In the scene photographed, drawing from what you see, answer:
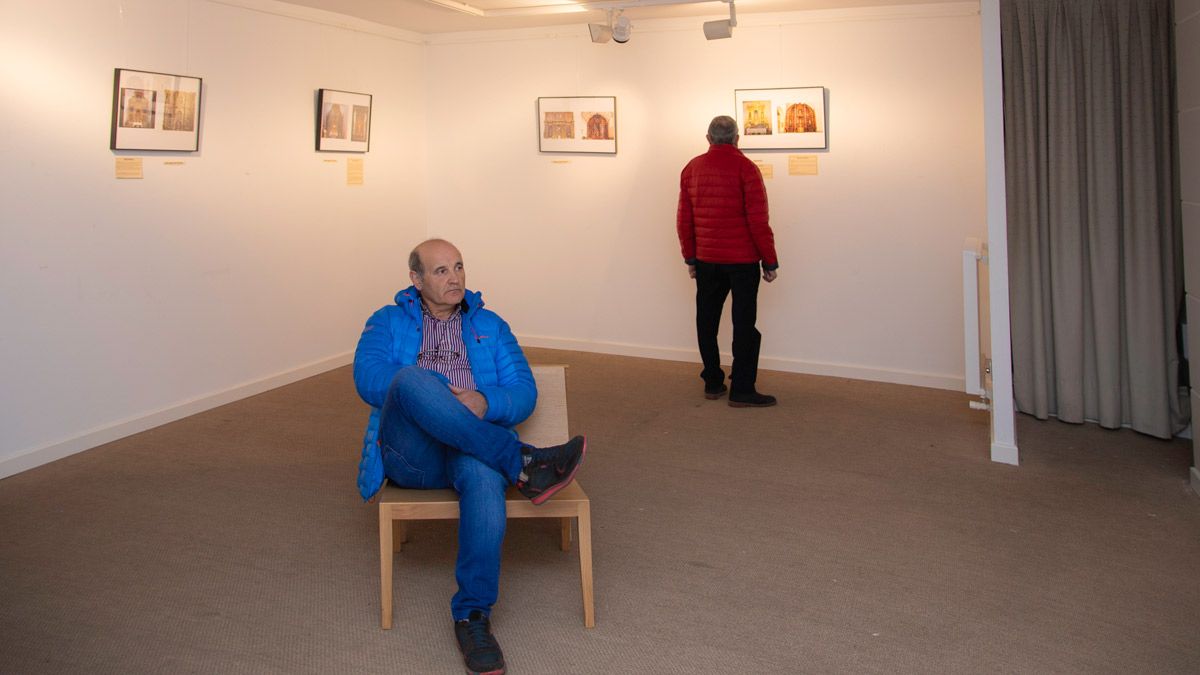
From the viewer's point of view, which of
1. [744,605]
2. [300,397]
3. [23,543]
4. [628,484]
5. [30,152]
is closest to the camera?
[744,605]

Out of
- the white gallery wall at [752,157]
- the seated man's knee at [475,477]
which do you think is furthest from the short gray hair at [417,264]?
the white gallery wall at [752,157]

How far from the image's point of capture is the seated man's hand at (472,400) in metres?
3.57

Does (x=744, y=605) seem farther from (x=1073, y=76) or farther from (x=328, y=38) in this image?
(x=328, y=38)

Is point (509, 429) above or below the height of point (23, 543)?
above

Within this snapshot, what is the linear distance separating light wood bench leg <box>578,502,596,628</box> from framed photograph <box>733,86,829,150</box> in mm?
4685

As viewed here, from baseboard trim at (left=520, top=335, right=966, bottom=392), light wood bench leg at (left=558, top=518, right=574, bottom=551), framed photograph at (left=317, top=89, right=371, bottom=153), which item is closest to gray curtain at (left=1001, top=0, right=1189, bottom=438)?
baseboard trim at (left=520, top=335, right=966, bottom=392)

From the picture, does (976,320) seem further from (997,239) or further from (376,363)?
(376,363)

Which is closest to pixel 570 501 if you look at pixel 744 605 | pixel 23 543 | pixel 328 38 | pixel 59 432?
pixel 744 605

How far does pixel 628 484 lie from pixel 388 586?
1.80 m

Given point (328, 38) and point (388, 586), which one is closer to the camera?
point (388, 586)

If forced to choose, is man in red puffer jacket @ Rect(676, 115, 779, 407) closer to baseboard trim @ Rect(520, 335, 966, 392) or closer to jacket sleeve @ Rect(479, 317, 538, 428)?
baseboard trim @ Rect(520, 335, 966, 392)

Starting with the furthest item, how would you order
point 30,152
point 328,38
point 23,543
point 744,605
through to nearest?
point 328,38
point 30,152
point 23,543
point 744,605

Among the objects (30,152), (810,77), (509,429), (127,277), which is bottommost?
(509,429)

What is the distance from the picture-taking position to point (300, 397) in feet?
23.0
